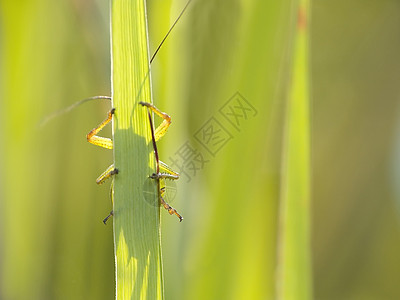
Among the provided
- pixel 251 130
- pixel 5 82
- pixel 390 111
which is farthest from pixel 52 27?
pixel 390 111

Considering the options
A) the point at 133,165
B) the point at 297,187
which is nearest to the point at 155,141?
the point at 133,165

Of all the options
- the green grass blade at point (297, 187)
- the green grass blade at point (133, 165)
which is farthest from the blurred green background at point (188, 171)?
the green grass blade at point (133, 165)

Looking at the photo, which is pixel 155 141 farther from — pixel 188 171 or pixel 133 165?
pixel 188 171

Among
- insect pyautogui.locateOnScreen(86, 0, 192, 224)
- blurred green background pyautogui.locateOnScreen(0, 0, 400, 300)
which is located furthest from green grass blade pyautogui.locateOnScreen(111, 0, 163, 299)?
blurred green background pyautogui.locateOnScreen(0, 0, 400, 300)

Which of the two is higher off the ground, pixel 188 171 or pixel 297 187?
pixel 188 171

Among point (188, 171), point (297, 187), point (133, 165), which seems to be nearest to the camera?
point (133, 165)

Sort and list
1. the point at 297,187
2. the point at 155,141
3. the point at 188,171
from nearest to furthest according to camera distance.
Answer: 1. the point at 155,141
2. the point at 297,187
3. the point at 188,171

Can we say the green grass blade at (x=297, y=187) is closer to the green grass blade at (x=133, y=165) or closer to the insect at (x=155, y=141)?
the insect at (x=155, y=141)
